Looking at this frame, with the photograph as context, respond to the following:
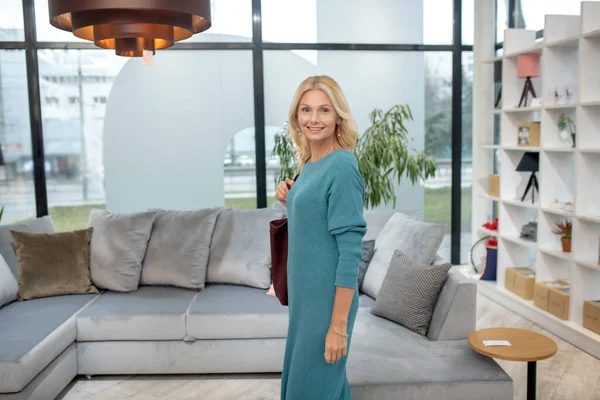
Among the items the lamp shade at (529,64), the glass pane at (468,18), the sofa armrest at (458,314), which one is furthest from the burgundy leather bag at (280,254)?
the glass pane at (468,18)

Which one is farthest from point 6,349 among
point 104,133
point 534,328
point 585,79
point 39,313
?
point 585,79

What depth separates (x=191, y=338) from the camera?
3727 millimetres

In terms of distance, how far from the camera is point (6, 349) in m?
3.18

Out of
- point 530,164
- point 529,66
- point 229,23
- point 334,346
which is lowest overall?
point 334,346

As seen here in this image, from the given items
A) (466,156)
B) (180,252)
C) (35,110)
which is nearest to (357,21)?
(466,156)

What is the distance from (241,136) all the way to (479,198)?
222 centimetres

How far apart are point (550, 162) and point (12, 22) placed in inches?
171

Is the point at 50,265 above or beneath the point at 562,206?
beneath

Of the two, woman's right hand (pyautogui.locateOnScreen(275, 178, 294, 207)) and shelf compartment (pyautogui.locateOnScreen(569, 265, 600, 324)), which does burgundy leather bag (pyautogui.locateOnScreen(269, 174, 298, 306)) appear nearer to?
woman's right hand (pyautogui.locateOnScreen(275, 178, 294, 207))

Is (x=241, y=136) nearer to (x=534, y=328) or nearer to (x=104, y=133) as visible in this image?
(x=104, y=133)

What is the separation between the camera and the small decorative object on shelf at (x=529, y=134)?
4.81 metres

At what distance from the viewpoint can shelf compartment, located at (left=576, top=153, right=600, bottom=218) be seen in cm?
417

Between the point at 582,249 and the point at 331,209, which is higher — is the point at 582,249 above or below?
below

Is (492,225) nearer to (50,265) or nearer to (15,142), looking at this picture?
(50,265)
